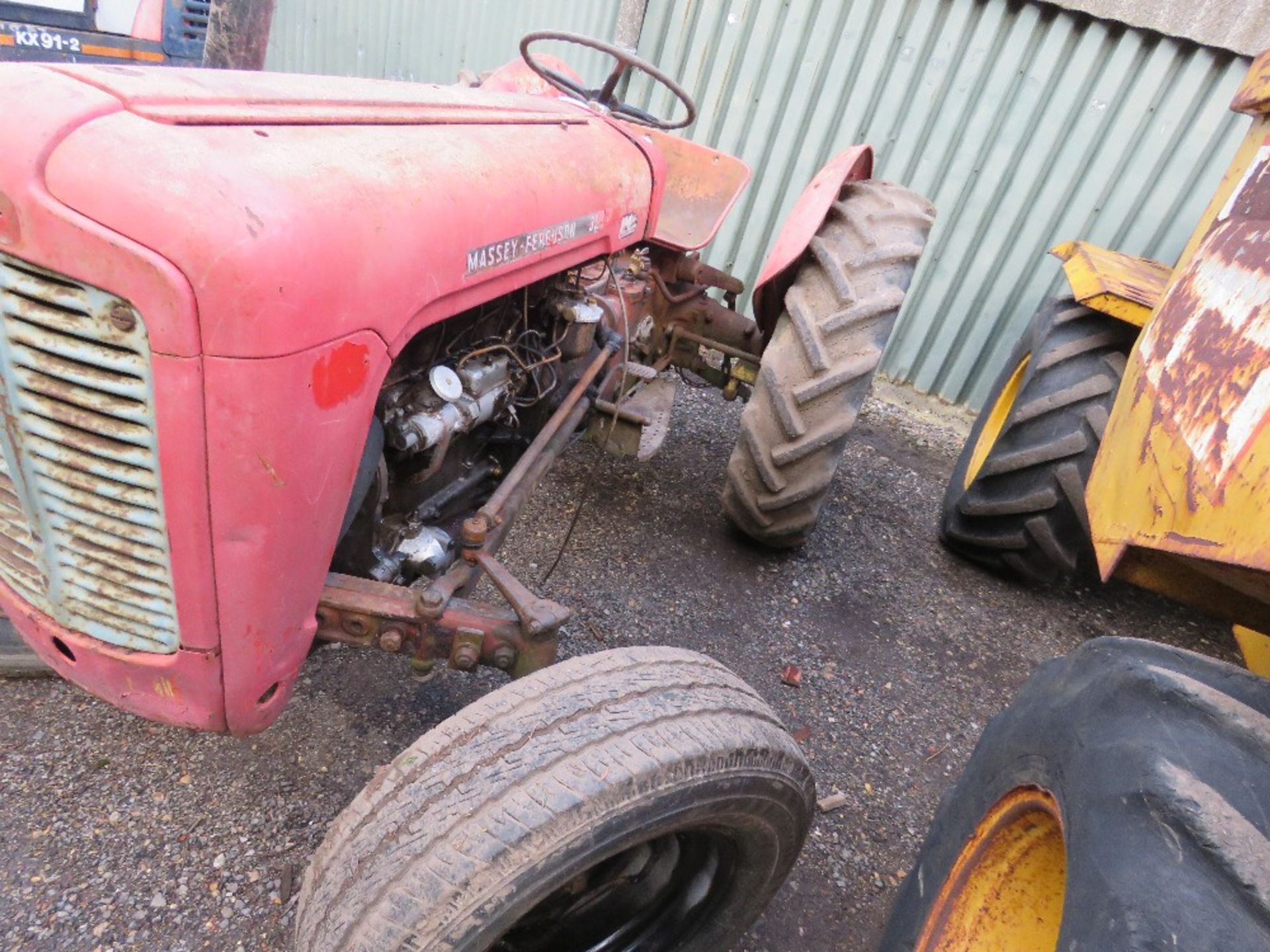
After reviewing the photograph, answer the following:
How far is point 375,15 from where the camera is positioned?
5.27 metres

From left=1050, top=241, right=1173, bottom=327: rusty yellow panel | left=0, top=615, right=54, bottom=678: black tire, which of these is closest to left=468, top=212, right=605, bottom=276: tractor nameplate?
left=0, top=615, right=54, bottom=678: black tire

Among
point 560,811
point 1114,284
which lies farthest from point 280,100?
point 1114,284

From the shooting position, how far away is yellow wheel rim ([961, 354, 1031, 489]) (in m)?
3.17

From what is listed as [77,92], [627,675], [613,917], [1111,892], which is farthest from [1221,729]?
[77,92]

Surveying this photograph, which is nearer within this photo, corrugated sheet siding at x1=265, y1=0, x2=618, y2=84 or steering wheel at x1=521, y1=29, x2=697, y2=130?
steering wheel at x1=521, y1=29, x2=697, y2=130

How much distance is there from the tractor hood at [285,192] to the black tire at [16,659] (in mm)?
1354

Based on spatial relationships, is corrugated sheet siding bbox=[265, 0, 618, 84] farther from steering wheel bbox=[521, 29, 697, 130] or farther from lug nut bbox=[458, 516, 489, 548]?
lug nut bbox=[458, 516, 489, 548]

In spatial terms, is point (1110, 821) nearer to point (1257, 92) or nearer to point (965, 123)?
point (1257, 92)

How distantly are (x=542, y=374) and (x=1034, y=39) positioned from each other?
3188mm

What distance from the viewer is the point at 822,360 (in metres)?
2.18

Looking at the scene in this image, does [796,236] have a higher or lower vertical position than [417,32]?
higher

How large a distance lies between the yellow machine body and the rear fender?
93 centimetres

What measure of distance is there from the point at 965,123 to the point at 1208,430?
3.23 m

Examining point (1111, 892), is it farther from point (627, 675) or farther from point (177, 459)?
point (177, 459)
